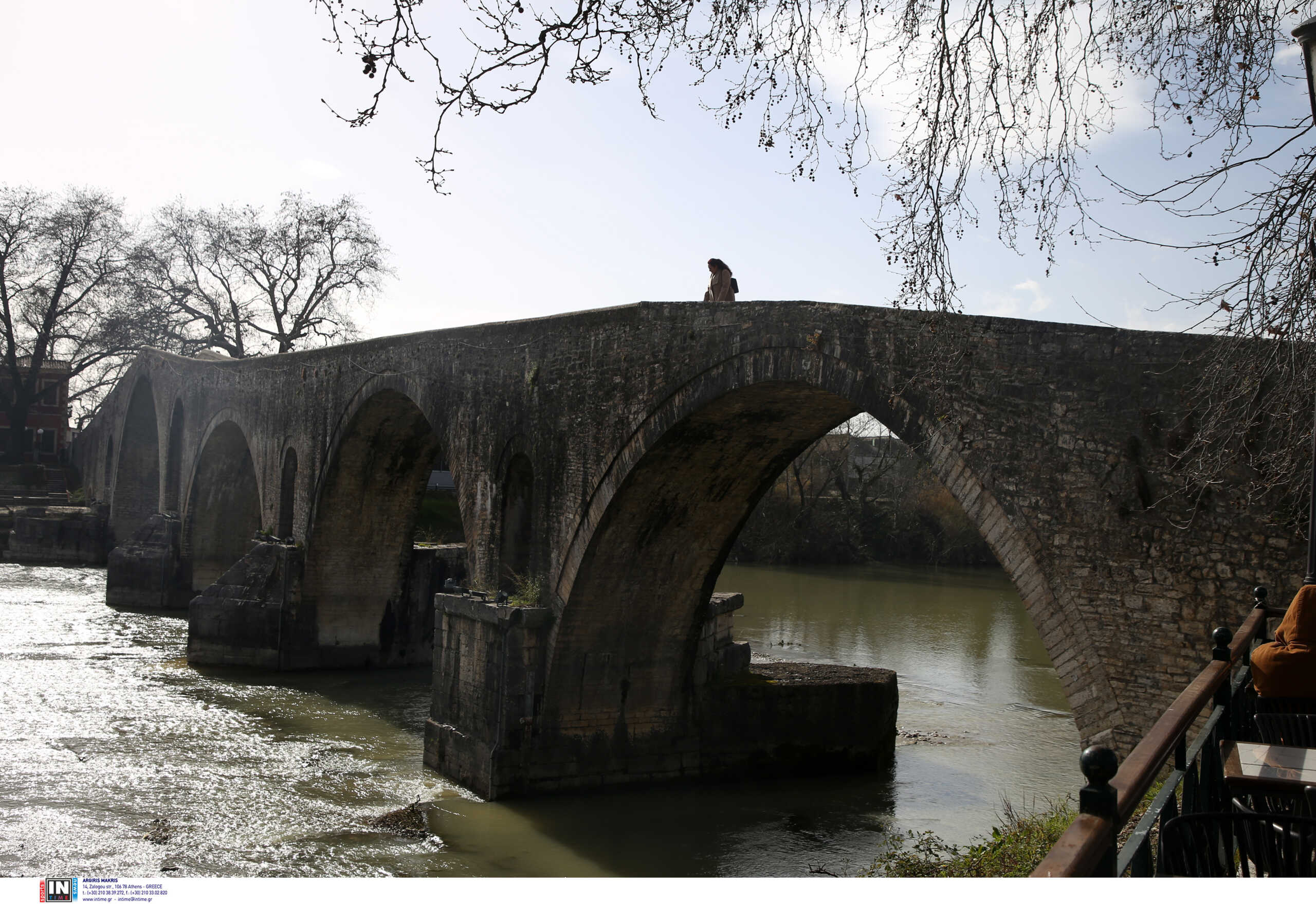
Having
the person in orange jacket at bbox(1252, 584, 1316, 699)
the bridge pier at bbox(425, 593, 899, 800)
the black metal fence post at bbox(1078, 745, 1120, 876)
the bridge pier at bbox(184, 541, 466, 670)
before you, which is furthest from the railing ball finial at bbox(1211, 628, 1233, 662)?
the bridge pier at bbox(184, 541, 466, 670)

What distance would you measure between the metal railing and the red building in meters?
30.3

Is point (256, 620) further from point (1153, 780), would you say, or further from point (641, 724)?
point (1153, 780)

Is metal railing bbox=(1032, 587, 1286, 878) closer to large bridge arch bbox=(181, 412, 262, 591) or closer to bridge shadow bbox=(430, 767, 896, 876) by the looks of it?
bridge shadow bbox=(430, 767, 896, 876)

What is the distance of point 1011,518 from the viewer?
5.91 m

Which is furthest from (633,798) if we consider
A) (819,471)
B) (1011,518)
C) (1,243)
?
(1,243)

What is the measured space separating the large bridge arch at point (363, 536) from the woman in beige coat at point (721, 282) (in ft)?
22.5

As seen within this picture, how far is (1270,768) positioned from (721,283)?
246 inches

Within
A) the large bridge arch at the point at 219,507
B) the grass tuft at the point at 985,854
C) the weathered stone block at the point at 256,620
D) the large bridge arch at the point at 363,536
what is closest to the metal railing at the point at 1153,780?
the grass tuft at the point at 985,854

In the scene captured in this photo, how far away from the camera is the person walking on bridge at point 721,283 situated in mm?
8461

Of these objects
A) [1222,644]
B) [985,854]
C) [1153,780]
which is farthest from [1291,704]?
[985,854]

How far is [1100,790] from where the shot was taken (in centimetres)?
168

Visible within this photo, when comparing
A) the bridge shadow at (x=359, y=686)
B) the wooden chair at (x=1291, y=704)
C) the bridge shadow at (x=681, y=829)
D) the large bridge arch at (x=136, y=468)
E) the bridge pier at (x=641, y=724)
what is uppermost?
the large bridge arch at (x=136, y=468)

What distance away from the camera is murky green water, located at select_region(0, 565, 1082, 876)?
788 centimetres

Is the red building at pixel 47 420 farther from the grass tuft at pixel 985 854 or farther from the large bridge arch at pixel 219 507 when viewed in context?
the grass tuft at pixel 985 854
